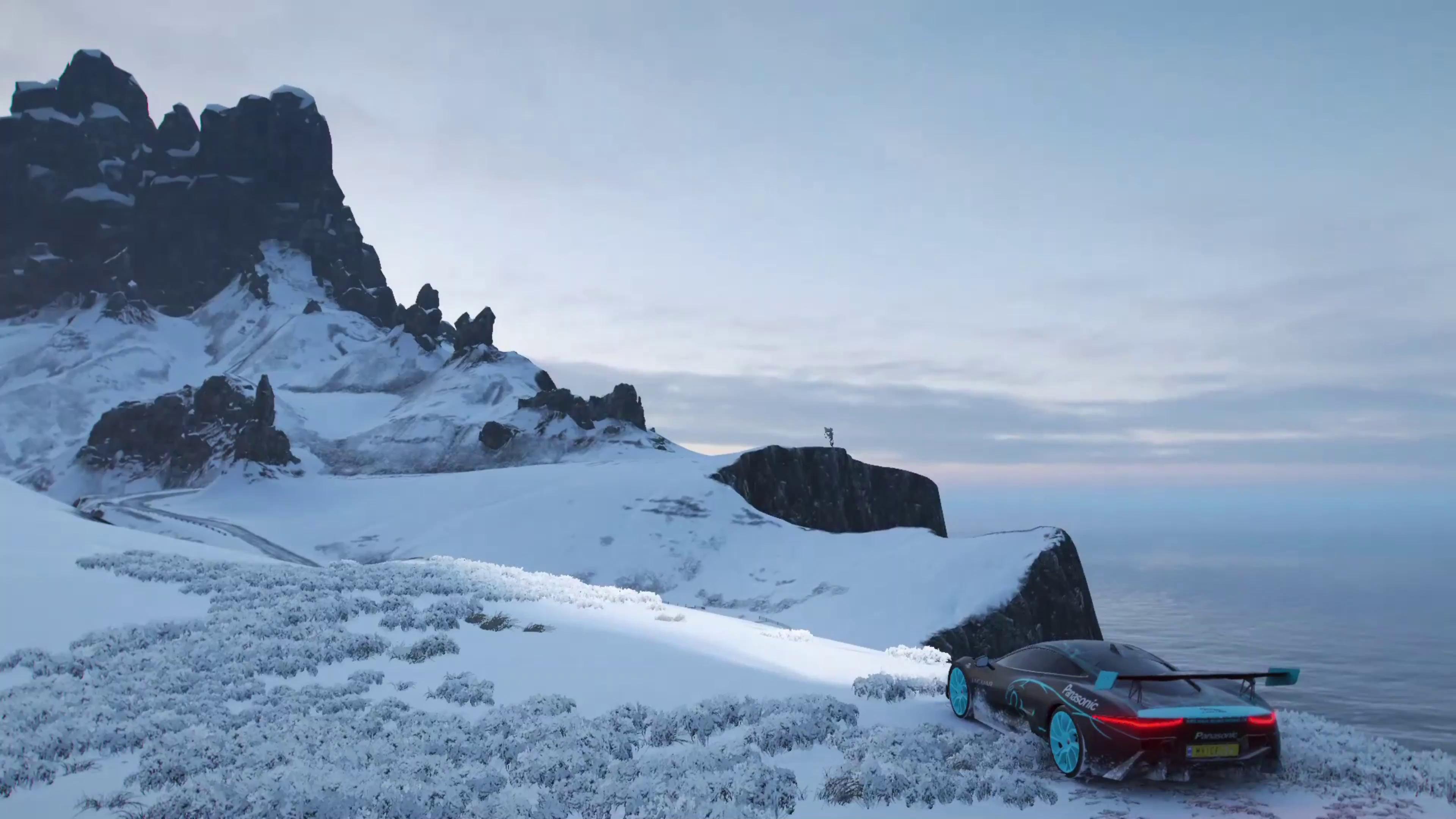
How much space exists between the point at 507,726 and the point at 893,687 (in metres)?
5.52

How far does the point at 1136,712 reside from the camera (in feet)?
27.7

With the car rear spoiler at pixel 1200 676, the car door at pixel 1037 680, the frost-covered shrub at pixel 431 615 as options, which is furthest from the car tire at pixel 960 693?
the frost-covered shrub at pixel 431 615

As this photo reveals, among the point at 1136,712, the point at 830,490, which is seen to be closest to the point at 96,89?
the point at 830,490

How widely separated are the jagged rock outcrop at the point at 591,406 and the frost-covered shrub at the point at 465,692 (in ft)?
329

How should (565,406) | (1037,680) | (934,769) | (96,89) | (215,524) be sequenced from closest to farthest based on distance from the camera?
(934,769) < (1037,680) < (215,524) < (565,406) < (96,89)

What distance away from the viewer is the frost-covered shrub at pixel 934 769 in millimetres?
8555

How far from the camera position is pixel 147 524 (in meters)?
65.6

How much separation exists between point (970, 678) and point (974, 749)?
5.63 feet

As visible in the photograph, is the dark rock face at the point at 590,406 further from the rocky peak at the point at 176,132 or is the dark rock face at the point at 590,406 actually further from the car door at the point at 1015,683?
the rocky peak at the point at 176,132

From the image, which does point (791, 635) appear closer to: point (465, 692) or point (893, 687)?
point (893, 687)

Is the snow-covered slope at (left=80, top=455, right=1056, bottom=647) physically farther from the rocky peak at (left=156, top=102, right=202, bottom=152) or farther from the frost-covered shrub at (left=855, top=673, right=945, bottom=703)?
the rocky peak at (left=156, top=102, right=202, bottom=152)

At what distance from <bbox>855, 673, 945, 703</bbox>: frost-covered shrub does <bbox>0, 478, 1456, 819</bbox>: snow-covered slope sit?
5 cm

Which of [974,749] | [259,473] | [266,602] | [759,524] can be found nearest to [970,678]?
[974,749]

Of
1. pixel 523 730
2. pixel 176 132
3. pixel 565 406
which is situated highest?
pixel 176 132
